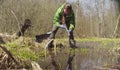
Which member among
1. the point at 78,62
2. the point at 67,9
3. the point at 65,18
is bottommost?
the point at 78,62

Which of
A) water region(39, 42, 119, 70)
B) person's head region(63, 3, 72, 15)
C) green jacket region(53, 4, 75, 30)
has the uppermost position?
person's head region(63, 3, 72, 15)

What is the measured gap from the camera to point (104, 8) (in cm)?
4044

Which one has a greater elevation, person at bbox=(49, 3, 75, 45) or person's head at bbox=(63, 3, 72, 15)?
person's head at bbox=(63, 3, 72, 15)

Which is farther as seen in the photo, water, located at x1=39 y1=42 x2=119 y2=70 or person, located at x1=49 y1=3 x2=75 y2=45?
person, located at x1=49 y1=3 x2=75 y2=45

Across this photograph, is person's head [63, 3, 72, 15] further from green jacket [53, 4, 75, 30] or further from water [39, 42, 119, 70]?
water [39, 42, 119, 70]

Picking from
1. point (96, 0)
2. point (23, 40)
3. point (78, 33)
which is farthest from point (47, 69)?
point (96, 0)

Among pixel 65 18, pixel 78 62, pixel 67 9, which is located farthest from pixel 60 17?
pixel 78 62

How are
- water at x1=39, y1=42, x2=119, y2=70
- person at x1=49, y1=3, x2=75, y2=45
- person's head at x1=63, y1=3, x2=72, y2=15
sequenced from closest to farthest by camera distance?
1. water at x1=39, y1=42, x2=119, y2=70
2. person's head at x1=63, y1=3, x2=72, y2=15
3. person at x1=49, y1=3, x2=75, y2=45

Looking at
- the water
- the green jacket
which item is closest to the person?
the green jacket

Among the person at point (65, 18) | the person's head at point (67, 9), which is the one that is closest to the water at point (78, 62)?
the person at point (65, 18)

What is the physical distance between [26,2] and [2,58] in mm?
24343

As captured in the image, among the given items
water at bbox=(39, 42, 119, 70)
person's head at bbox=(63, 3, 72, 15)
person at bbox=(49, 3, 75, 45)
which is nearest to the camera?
water at bbox=(39, 42, 119, 70)

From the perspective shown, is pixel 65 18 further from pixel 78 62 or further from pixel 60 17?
pixel 78 62

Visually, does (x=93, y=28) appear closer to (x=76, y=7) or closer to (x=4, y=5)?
(x=76, y=7)
